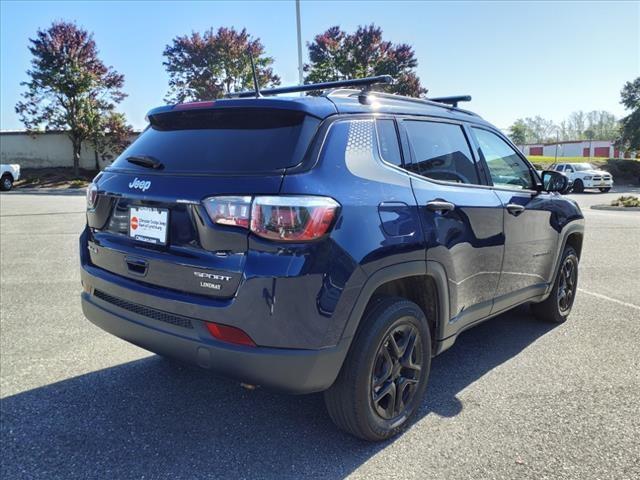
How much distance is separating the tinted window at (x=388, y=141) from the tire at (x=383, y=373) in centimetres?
77

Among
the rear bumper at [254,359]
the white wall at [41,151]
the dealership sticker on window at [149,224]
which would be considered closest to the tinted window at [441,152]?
the rear bumper at [254,359]

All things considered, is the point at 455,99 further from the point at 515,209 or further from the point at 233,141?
the point at 233,141

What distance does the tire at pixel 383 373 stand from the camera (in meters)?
2.51

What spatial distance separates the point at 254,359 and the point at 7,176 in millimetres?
28777

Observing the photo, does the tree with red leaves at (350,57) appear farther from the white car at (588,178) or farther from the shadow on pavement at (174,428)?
the shadow on pavement at (174,428)

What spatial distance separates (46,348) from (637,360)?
15.1ft

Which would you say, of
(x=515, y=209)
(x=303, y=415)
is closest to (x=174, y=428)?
(x=303, y=415)

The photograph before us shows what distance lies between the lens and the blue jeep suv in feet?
7.38

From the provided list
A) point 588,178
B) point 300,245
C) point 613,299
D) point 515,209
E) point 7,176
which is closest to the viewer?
point 300,245

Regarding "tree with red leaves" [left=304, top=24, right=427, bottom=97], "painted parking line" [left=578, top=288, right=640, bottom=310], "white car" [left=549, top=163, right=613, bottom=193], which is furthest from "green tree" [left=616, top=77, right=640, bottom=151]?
"painted parking line" [left=578, top=288, right=640, bottom=310]

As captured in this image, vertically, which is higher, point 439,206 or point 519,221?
point 439,206

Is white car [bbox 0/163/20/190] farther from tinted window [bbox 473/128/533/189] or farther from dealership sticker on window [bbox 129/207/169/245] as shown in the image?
tinted window [bbox 473/128/533/189]

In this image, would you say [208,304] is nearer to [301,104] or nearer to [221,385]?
[301,104]

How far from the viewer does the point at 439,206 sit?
2.88 metres
